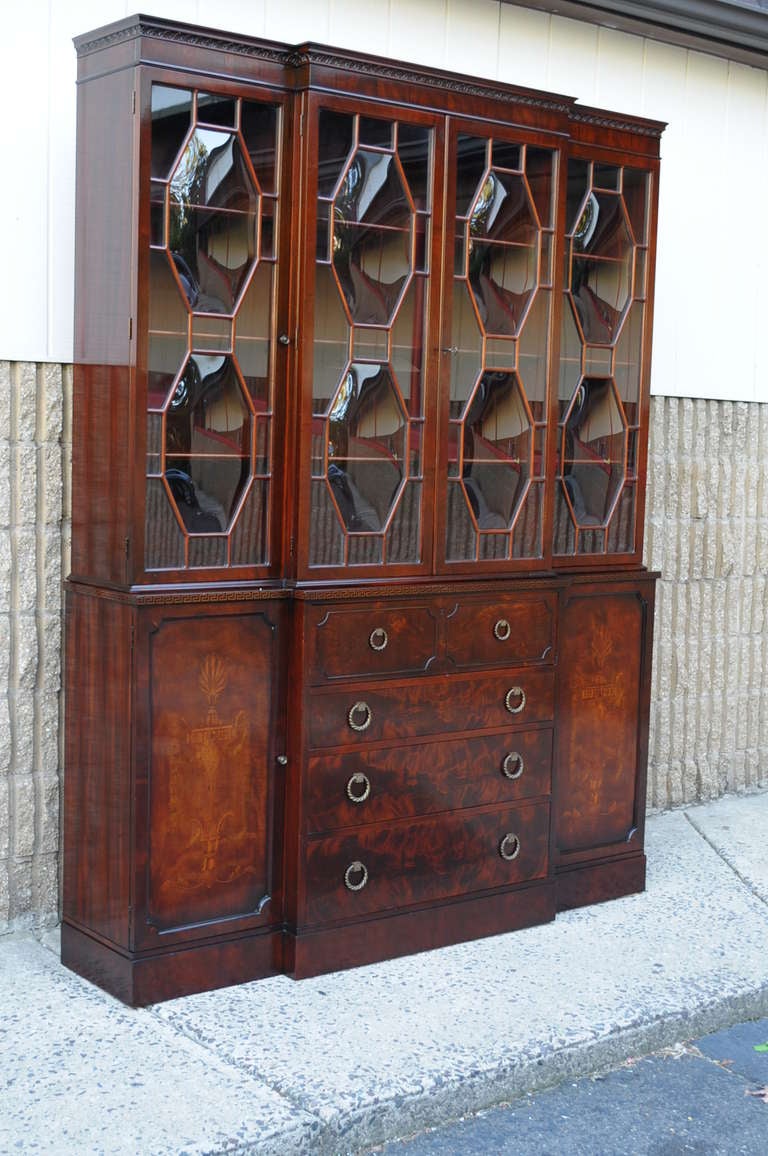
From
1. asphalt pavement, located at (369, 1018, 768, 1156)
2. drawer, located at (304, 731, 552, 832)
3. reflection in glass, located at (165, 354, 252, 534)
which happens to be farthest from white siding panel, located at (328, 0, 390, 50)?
asphalt pavement, located at (369, 1018, 768, 1156)

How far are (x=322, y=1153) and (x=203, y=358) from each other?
6.03 ft

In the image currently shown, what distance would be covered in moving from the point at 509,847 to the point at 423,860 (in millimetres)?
306

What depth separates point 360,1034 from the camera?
10.7 feet

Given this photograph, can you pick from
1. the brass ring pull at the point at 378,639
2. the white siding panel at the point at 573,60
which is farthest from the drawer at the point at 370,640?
the white siding panel at the point at 573,60

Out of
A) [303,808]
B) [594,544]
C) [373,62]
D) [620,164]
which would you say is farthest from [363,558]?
[620,164]

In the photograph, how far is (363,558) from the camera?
363 cm

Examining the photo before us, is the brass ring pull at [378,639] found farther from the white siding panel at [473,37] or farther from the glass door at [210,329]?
the white siding panel at [473,37]

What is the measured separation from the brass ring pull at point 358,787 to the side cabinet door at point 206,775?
0.66 ft

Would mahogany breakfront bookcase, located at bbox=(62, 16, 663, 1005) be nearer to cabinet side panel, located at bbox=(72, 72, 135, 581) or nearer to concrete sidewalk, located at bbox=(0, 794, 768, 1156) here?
cabinet side panel, located at bbox=(72, 72, 135, 581)

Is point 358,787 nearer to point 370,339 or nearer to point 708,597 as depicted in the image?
point 370,339

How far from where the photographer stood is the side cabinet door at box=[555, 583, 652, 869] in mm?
4164

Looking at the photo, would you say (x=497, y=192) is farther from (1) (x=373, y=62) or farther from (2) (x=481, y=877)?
(2) (x=481, y=877)

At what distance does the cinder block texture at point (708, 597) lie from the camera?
5172mm

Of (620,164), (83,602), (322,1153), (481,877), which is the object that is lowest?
(322,1153)
